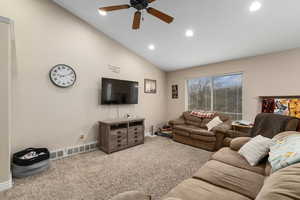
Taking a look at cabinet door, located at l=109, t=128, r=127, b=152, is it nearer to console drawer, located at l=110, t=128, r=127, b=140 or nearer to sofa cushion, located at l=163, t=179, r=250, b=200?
console drawer, located at l=110, t=128, r=127, b=140

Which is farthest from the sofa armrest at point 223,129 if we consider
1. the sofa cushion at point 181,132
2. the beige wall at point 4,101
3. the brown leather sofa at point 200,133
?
the beige wall at point 4,101

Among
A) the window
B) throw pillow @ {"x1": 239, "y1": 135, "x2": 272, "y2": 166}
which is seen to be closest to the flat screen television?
the window

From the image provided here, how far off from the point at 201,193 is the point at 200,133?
242 cm

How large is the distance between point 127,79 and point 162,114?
2.06m

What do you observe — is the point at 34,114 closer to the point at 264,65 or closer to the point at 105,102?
the point at 105,102

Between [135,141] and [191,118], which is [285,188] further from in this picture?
[191,118]

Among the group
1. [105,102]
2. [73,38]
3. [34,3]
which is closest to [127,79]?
[105,102]

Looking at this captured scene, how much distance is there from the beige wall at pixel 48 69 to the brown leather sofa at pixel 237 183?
277 centimetres

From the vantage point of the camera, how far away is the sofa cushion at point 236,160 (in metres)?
1.51

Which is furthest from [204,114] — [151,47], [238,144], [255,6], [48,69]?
[48,69]

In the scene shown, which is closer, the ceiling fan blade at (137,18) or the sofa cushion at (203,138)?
the ceiling fan blade at (137,18)

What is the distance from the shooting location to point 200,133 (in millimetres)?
3318

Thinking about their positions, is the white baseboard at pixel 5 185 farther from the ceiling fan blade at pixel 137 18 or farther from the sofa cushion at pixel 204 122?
the sofa cushion at pixel 204 122

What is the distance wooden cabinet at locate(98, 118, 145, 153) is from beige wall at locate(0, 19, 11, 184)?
1.59 metres
